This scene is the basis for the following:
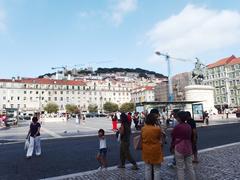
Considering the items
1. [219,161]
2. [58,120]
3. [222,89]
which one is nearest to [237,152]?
[219,161]

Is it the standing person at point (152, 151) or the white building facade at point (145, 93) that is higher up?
the white building facade at point (145, 93)

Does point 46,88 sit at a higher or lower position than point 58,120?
higher

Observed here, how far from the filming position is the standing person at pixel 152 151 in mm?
6059

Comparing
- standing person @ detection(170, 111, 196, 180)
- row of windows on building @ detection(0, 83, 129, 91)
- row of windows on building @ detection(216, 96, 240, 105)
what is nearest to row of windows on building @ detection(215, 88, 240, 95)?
row of windows on building @ detection(216, 96, 240, 105)

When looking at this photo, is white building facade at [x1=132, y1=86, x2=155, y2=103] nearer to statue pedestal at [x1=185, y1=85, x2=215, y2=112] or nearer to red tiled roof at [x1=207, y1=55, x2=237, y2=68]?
red tiled roof at [x1=207, y1=55, x2=237, y2=68]

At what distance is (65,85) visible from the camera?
129500 millimetres

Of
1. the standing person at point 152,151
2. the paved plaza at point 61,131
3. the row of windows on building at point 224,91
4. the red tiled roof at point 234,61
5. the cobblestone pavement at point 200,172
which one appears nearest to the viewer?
the standing person at point 152,151

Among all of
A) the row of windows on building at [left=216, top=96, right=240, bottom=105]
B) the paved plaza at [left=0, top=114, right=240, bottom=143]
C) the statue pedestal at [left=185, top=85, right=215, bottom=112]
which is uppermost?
the row of windows on building at [left=216, top=96, right=240, bottom=105]

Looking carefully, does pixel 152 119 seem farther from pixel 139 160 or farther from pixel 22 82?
pixel 22 82

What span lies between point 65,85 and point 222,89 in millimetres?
65186

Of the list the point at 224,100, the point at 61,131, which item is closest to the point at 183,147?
the point at 61,131

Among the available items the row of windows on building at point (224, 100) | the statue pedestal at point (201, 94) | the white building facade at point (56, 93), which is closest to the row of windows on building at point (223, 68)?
the row of windows on building at point (224, 100)

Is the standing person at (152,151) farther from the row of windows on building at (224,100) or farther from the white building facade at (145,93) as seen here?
the white building facade at (145,93)

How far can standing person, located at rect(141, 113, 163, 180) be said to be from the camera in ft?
19.9
